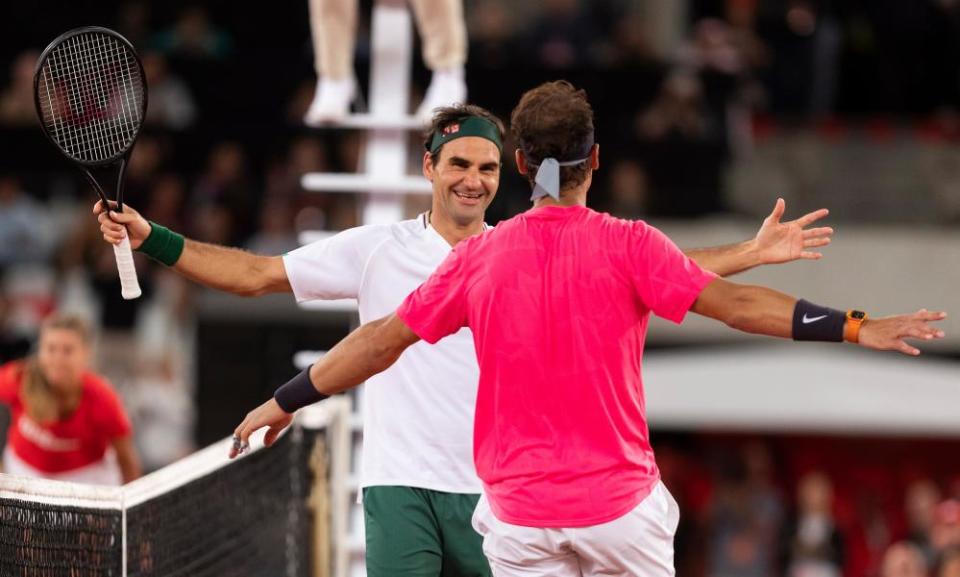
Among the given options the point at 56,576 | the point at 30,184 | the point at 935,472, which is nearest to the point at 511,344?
the point at 56,576

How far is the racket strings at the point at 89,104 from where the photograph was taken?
598 cm

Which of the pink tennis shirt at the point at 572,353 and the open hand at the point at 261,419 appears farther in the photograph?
the open hand at the point at 261,419

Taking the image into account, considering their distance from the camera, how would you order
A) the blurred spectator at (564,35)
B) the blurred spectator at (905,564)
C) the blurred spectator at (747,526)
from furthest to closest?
the blurred spectator at (564,35) < the blurred spectator at (747,526) < the blurred spectator at (905,564)

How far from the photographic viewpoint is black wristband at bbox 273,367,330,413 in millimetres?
5043

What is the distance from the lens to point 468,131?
5.83 metres

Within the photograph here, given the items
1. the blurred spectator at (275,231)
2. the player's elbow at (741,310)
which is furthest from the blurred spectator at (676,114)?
the player's elbow at (741,310)

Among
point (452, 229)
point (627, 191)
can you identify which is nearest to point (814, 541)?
point (627, 191)

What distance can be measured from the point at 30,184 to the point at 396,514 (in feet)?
34.3

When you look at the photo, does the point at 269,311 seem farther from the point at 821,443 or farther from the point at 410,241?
the point at 410,241

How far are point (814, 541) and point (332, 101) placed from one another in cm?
745

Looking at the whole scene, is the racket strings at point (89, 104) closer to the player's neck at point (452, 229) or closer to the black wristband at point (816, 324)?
the player's neck at point (452, 229)

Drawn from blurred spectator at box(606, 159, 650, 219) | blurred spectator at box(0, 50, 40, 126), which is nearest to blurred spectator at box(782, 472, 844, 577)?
blurred spectator at box(606, 159, 650, 219)

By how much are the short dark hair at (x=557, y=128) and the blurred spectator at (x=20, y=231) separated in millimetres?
10765

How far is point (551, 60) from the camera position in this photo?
1664cm
